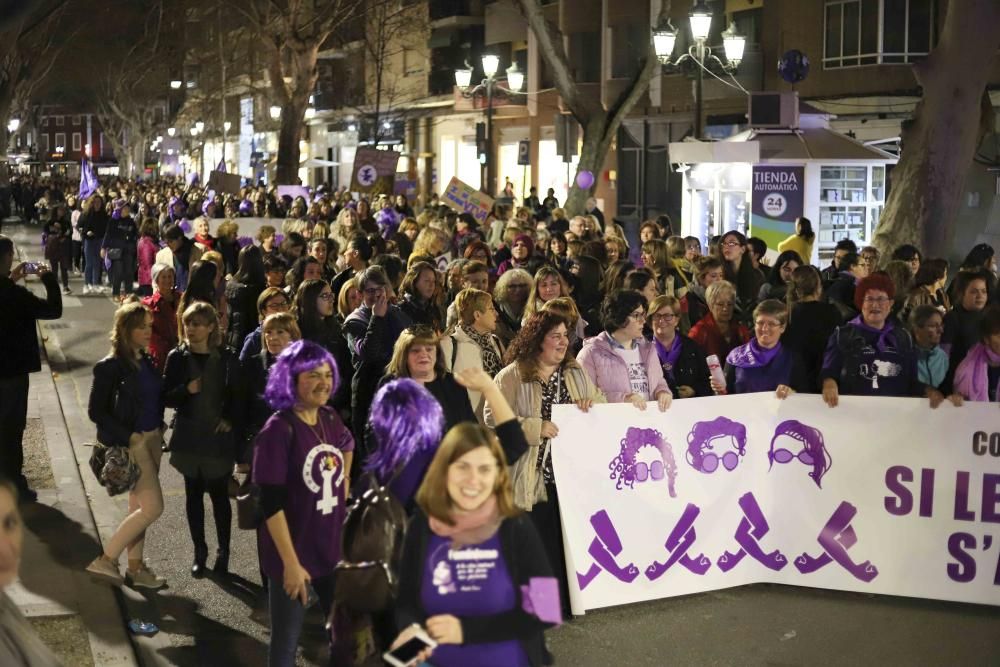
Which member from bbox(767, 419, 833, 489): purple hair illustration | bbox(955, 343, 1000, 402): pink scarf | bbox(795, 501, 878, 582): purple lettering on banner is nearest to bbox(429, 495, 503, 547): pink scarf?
bbox(767, 419, 833, 489): purple hair illustration

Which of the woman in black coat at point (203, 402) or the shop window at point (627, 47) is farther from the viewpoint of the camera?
the shop window at point (627, 47)

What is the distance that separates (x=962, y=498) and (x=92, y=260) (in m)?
20.9

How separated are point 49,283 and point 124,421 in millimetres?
2349

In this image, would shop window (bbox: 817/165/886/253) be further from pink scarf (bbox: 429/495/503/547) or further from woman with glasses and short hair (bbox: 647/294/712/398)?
pink scarf (bbox: 429/495/503/547)

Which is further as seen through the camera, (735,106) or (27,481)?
(735,106)

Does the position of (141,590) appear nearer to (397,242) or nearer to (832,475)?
(832,475)

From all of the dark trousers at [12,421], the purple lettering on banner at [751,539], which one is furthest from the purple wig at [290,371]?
the dark trousers at [12,421]

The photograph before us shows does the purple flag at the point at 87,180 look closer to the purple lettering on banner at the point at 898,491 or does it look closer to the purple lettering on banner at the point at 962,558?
the purple lettering on banner at the point at 898,491

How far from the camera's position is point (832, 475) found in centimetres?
798

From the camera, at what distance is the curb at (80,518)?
7.07 metres

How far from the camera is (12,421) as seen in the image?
33.2 ft

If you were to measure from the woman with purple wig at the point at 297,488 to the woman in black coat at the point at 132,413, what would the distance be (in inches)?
88.4

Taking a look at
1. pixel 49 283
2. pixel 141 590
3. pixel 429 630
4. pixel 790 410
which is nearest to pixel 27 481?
pixel 49 283

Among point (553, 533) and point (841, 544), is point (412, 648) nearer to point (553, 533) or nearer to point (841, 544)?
point (553, 533)
